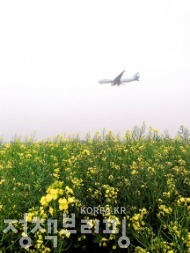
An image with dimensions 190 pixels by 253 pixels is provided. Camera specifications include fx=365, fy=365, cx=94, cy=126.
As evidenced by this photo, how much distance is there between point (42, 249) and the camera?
4199mm

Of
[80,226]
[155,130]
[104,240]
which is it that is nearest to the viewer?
[104,240]

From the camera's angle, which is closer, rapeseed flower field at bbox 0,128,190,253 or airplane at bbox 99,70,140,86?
rapeseed flower field at bbox 0,128,190,253

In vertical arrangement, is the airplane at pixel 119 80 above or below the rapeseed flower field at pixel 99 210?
above

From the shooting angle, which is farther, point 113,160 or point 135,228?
point 113,160

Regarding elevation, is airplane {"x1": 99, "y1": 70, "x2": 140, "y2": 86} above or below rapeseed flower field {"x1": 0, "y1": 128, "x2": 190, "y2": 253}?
above

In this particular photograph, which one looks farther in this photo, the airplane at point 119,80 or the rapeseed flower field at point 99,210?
the airplane at point 119,80

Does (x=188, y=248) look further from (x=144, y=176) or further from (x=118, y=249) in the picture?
(x=144, y=176)

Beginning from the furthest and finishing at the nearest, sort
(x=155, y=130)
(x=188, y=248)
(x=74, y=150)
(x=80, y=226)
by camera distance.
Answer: (x=155, y=130)
(x=74, y=150)
(x=80, y=226)
(x=188, y=248)

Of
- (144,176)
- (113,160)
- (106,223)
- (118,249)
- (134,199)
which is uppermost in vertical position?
(113,160)

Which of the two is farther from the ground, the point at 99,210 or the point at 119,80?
the point at 119,80

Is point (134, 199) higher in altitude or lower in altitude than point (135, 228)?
higher

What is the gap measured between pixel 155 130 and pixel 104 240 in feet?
21.2

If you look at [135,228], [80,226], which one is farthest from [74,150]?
[135,228]

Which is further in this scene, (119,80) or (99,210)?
(119,80)
